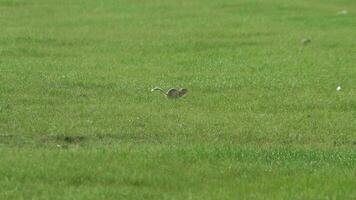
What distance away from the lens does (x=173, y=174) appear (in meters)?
8.83

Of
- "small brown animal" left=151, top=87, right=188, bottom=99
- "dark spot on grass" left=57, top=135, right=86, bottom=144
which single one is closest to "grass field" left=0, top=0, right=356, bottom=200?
"dark spot on grass" left=57, top=135, right=86, bottom=144

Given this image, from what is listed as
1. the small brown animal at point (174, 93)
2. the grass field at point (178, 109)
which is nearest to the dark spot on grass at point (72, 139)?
the grass field at point (178, 109)

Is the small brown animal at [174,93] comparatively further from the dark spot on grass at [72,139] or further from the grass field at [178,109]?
the dark spot on grass at [72,139]

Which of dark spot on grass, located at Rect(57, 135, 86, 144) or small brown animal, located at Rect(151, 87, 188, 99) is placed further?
small brown animal, located at Rect(151, 87, 188, 99)

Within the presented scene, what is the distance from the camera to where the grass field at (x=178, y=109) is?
8.59m

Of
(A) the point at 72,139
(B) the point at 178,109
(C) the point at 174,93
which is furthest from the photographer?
(C) the point at 174,93

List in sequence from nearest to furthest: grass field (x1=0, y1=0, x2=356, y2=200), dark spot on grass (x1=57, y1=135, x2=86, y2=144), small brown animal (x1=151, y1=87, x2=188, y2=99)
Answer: grass field (x1=0, y1=0, x2=356, y2=200)
dark spot on grass (x1=57, y1=135, x2=86, y2=144)
small brown animal (x1=151, y1=87, x2=188, y2=99)

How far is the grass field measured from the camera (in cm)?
859

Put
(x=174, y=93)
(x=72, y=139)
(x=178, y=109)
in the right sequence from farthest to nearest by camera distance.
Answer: (x=174, y=93) < (x=178, y=109) < (x=72, y=139)

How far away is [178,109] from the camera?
12.9 meters

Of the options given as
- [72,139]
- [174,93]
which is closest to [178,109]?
[174,93]

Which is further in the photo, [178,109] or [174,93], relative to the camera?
→ [174,93]

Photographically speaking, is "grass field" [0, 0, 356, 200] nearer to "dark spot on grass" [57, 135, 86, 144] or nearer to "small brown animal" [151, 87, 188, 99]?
"dark spot on grass" [57, 135, 86, 144]

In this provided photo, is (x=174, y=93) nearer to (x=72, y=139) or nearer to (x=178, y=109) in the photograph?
(x=178, y=109)
